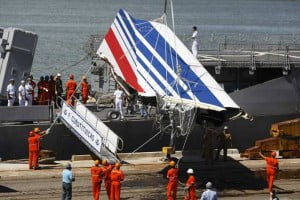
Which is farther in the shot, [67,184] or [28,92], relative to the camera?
[28,92]

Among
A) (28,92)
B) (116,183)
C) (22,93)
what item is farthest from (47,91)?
(116,183)

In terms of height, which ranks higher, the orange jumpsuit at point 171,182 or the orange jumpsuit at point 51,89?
the orange jumpsuit at point 51,89

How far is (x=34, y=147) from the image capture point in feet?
76.2

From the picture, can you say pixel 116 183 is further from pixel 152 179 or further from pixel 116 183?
pixel 152 179

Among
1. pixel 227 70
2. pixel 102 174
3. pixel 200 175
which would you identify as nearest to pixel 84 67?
pixel 227 70

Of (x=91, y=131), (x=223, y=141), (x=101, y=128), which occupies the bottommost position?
(x=223, y=141)

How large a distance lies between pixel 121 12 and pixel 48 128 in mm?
4914

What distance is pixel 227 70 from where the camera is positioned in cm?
3062

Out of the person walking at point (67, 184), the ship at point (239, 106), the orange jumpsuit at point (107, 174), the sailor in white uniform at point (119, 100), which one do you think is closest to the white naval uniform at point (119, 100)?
the sailor in white uniform at point (119, 100)

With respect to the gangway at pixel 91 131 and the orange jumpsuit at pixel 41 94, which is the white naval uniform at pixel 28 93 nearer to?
the orange jumpsuit at pixel 41 94

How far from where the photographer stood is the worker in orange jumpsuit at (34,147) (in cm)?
2322

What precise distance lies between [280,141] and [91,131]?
6.79m

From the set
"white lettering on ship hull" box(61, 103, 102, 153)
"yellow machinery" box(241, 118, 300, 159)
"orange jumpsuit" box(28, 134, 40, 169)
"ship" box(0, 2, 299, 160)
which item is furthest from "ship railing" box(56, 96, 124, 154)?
"yellow machinery" box(241, 118, 300, 159)

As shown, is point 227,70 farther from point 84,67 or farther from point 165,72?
point 84,67
